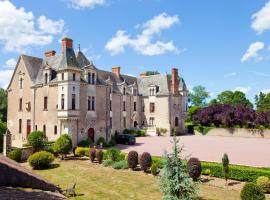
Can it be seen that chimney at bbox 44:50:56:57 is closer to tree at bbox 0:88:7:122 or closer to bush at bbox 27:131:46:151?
bush at bbox 27:131:46:151

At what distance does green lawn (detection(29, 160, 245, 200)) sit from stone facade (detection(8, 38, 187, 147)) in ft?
27.3

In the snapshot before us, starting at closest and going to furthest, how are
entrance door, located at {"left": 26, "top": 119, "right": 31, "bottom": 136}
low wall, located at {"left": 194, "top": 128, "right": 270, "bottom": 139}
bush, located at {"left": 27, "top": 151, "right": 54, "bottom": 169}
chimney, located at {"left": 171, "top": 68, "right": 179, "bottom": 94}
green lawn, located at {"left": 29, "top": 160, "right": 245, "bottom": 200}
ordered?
green lawn, located at {"left": 29, "top": 160, "right": 245, "bottom": 200}
bush, located at {"left": 27, "top": 151, "right": 54, "bottom": 169}
entrance door, located at {"left": 26, "top": 119, "right": 31, "bottom": 136}
low wall, located at {"left": 194, "top": 128, "right": 270, "bottom": 139}
chimney, located at {"left": 171, "top": 68, "right": 179, "bottom": 94}

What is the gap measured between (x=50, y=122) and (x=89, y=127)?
4951 mm

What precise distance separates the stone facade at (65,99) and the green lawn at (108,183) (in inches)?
328

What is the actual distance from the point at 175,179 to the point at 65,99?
23767 mm

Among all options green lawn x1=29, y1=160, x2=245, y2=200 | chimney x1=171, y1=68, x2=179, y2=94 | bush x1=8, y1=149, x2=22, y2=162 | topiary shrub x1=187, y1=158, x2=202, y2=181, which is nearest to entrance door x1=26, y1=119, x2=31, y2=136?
bush x1=8, y1=149, x2=22, y2=162

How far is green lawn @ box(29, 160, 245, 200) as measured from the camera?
17750 mm

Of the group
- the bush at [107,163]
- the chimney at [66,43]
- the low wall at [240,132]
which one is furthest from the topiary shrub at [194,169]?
the low wall at [240,132]

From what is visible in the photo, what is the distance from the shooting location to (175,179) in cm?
1259

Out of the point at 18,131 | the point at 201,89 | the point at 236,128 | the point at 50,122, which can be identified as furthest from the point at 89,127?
the point at 201,89

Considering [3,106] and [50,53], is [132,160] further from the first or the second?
[3,106]

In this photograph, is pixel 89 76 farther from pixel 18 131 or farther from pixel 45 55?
pixel 18 131

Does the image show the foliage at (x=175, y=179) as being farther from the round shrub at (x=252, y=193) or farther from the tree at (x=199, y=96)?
the tree at (x=199, y=96)

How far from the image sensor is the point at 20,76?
133 feet
